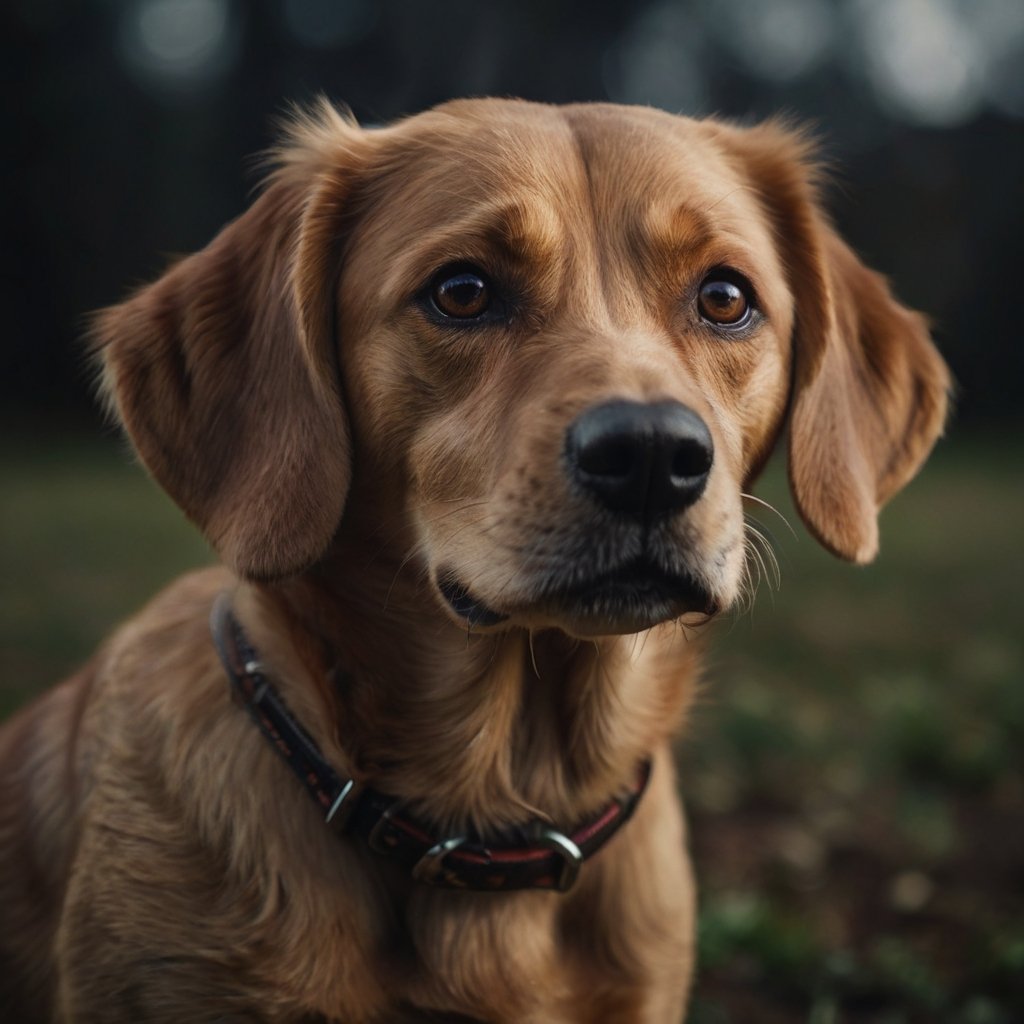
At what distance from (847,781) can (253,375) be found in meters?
3.02

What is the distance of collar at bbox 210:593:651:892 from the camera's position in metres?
2.31

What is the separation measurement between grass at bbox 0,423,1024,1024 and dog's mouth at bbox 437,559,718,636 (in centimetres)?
29

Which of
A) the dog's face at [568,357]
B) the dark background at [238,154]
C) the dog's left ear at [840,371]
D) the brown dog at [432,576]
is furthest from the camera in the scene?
the dark background at [238,154]

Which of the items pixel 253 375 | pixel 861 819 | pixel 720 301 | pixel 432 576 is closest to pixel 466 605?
pixel 432 576

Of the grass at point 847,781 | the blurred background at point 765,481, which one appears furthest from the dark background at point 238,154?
the grass at point 847,781

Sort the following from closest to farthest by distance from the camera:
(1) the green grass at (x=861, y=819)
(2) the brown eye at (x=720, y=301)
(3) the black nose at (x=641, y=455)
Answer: (3) the black nose at (x=641, y=455)
(2) the brown eye at (x=720, y=301)
(1) the green grass at (x=861, y=819)

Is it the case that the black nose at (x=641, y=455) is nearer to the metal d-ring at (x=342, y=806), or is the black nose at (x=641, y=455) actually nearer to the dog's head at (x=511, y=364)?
the dog's head at (x=511, y=364)

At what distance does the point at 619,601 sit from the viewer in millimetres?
2125

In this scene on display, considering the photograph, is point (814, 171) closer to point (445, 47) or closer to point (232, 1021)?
point (232, 1021)

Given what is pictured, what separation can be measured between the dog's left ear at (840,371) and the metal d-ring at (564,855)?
37.8 inches

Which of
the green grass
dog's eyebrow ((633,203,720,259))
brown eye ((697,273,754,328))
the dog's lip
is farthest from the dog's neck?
dog's eyebrow ((633,203,720,259))

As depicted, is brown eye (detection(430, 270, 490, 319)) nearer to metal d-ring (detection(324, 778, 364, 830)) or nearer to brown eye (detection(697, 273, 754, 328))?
brown eye (detection(697, 273, 754, 328))

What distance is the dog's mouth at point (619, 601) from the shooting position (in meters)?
2.11

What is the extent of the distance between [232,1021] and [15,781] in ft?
3.62
